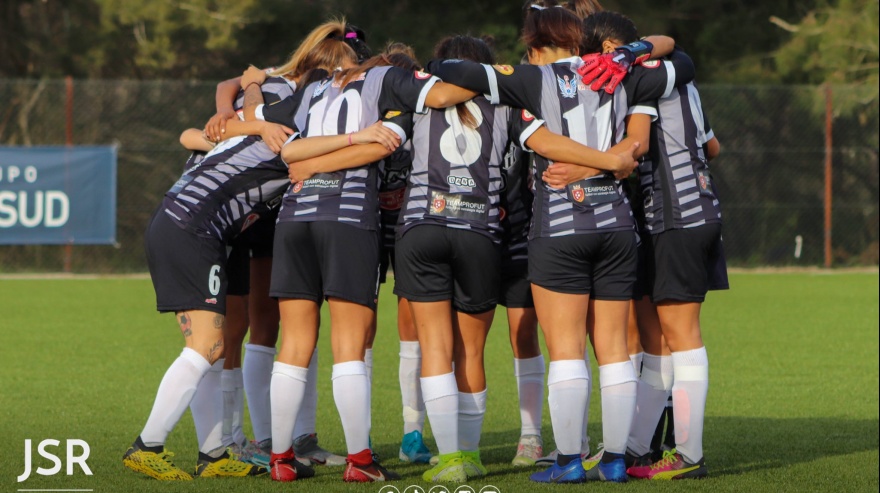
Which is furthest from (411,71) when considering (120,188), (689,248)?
(120,188)

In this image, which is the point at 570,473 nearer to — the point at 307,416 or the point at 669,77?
the point at 307,416

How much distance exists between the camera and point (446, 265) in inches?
184

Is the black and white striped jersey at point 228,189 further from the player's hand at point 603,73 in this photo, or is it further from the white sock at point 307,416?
the player's hand at point 603,73

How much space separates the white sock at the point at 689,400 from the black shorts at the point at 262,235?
1.86m

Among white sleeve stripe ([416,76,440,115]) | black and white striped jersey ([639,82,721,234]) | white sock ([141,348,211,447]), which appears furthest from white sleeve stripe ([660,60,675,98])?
white sock ([141,348,211,447])

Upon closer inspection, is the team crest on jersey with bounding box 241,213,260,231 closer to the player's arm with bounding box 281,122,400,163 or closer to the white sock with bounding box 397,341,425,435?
the player's arm with bounding box 281,122,400,163

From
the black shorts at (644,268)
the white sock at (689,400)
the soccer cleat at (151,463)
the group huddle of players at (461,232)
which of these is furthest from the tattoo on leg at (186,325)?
the white sock at (689,400)

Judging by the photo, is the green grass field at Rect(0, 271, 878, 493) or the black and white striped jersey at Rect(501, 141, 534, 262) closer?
the green grass field at Rect(0, 271, 878, 493)

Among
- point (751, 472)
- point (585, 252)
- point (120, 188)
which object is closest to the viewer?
point (585, 252)

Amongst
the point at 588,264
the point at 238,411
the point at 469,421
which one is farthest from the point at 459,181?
the point at 238,411

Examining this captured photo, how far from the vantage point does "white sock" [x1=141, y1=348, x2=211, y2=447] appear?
15.1 feet

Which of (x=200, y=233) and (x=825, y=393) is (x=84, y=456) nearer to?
(x=200, y=233)

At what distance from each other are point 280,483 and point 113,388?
3.05 meters

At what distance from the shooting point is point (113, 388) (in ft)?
24.0
